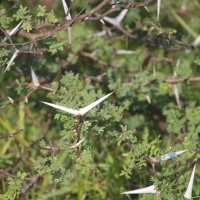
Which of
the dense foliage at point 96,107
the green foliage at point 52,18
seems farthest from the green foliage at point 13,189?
the green foliage at point 52,18

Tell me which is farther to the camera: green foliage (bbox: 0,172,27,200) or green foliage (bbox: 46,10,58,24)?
green foliage (bbox: 46,10,58,24)

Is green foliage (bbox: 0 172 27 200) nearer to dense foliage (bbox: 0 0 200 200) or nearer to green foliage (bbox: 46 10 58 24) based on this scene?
dense foliage (bbox: 0 0 200 200)

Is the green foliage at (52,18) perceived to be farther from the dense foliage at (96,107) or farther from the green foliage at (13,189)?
the green foliage at (13,189)

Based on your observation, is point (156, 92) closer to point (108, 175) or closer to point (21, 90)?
point (108, 175)

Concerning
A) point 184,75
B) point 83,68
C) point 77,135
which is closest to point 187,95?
point 184,75

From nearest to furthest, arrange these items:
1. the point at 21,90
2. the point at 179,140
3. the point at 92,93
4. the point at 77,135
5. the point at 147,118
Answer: the point at 77,135 < the point at 92,93 < the point at 21,90 < the point at 179,140 < the point at 147,118

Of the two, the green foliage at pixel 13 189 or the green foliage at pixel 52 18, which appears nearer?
the green foliage at pixel 13 189

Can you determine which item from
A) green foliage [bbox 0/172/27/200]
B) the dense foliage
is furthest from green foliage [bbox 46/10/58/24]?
green foliage [bbox 0/172/27/200]

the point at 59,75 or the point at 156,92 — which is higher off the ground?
the point at 59,75
